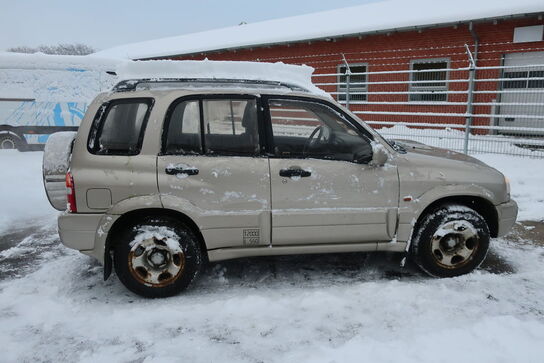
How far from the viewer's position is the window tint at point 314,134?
12.6 feet

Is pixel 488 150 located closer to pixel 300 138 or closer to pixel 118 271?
pixel 300 138

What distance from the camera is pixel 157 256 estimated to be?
3691 mm

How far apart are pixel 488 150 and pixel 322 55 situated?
811 cm

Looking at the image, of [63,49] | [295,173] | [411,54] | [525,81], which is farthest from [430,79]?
[63,49]

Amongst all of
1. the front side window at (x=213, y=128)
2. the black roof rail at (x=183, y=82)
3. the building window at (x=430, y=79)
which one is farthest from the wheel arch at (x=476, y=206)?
the building window at (x=430, y=79)

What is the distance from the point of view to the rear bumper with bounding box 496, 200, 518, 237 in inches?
163

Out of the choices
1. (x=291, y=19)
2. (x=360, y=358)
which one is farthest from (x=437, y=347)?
(x=291, y=19)

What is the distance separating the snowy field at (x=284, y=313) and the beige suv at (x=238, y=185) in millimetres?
329

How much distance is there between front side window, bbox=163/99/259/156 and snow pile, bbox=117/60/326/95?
0.35 metres

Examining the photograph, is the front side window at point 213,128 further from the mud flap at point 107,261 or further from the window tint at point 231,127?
the mud flap at point 107,261

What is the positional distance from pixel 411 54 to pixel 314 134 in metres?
12.4

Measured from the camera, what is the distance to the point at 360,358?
9.34ft

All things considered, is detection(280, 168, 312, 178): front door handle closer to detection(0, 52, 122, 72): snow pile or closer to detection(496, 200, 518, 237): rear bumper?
detection(496, 200, 518, 237): rear bumper

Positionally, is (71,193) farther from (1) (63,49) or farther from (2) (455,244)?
(1) (63,49)
